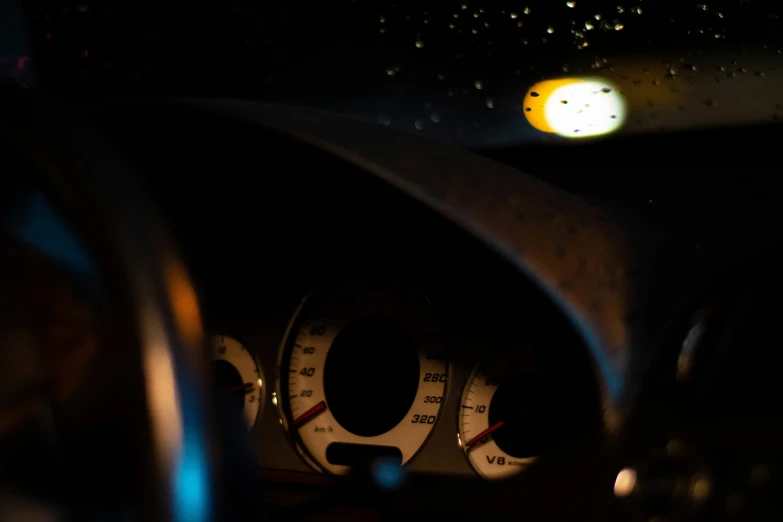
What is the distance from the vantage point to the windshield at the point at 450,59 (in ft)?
2.73

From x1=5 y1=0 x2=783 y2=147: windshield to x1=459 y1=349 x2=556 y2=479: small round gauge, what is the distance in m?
0.29

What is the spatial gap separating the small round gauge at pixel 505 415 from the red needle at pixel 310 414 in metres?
0.20

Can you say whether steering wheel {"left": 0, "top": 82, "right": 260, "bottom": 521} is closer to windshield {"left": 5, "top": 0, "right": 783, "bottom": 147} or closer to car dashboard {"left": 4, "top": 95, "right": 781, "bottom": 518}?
car dashboard {"left": 4, "top": 95, "right": 781, "bottom": 518}

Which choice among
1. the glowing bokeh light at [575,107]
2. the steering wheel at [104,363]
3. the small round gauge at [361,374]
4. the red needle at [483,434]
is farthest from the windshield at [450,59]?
the steering wheel at [104,363]

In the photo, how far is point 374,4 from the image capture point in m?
0.99

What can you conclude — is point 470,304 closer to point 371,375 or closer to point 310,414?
point 371,375

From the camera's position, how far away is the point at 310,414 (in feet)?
3.23

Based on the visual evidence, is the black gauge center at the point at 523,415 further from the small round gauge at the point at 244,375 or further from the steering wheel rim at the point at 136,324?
the steering wheel rim at the point at 136,324

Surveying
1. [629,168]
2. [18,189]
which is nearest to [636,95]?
[629,168]

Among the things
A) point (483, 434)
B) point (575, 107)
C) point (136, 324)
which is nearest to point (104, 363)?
point (136, 324)

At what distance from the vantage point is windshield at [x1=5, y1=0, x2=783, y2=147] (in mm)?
833

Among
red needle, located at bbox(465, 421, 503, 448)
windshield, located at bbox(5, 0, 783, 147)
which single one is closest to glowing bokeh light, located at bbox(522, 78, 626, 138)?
windshield, located at bbox(5, 0, 783, 147)

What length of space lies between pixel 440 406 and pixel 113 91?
728mm

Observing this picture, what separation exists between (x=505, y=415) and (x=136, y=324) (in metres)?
0.52
